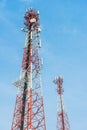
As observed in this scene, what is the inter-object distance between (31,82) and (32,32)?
756 centimetres

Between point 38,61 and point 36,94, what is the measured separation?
4.42 m

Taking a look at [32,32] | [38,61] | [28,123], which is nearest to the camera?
[28,123]

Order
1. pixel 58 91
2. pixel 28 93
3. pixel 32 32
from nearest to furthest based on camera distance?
1. pixel 28 93
2. pixel 32 32
3. pixel 58 91

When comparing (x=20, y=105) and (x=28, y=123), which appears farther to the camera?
(x=20, y=105)

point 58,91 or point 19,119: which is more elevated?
point 58,91

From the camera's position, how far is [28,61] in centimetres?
3497

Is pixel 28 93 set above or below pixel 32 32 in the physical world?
below

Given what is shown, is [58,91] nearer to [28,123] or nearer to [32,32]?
[32,32]

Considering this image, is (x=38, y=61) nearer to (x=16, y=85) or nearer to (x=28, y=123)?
(x=16, y=85)

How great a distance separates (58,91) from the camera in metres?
52.7

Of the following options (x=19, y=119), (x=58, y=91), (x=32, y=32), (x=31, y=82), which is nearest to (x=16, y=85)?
(x=31, y=82)

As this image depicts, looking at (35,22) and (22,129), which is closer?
(22,129)

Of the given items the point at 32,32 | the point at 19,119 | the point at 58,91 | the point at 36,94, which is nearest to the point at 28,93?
the point at 36,94

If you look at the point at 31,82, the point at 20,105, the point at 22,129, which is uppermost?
the point at 31,82
